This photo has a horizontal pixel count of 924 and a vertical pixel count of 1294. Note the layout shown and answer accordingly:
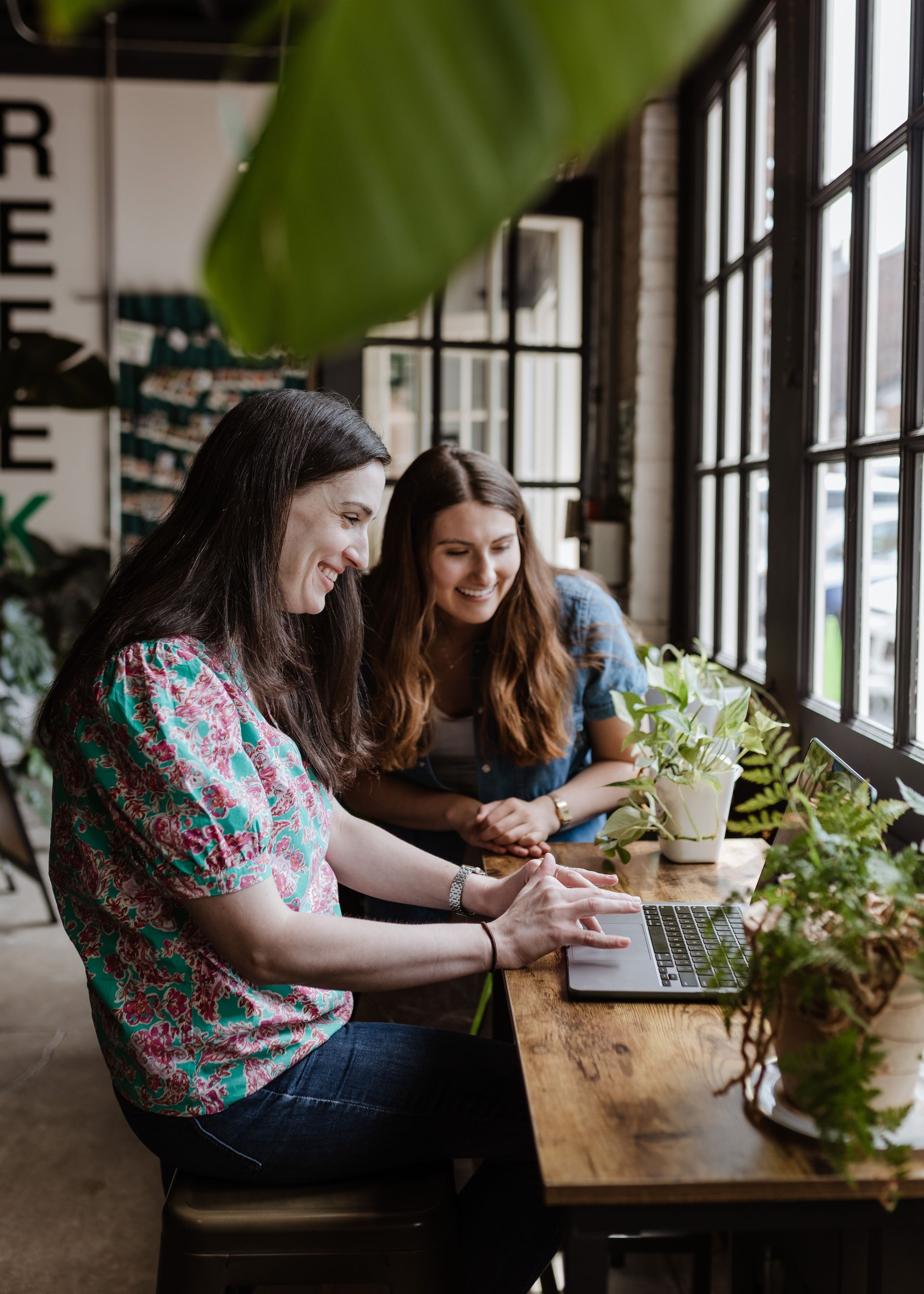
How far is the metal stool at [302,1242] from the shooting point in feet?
4.25

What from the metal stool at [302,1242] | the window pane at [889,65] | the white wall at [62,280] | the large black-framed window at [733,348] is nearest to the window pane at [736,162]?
the large black-framed window at [733,348]

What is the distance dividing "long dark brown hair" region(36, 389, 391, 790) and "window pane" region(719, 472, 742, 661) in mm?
1714

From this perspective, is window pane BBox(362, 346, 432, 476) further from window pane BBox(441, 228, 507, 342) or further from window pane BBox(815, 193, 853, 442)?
window pane BBox(815, 193, 853, 442)

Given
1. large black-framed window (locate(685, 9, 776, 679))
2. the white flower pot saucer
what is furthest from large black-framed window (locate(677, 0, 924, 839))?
the white flower pot saucer

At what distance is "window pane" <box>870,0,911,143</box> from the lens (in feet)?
6.20

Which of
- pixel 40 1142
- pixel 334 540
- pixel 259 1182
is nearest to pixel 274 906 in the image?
pixel 259 1182

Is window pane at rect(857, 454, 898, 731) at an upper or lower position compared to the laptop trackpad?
upper

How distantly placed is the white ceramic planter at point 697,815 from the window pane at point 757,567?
3.32 feet

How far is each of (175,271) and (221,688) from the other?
4.63 meters

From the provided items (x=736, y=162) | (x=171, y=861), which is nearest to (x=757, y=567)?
(x=736, y=162)

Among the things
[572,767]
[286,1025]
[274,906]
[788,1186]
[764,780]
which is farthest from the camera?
[572,767]

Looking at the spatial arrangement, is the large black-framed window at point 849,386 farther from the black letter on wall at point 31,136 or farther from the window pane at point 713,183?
the black letter on wall at point 31,136

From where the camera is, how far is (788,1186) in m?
0.88

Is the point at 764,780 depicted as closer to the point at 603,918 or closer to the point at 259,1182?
the point at 603,918
